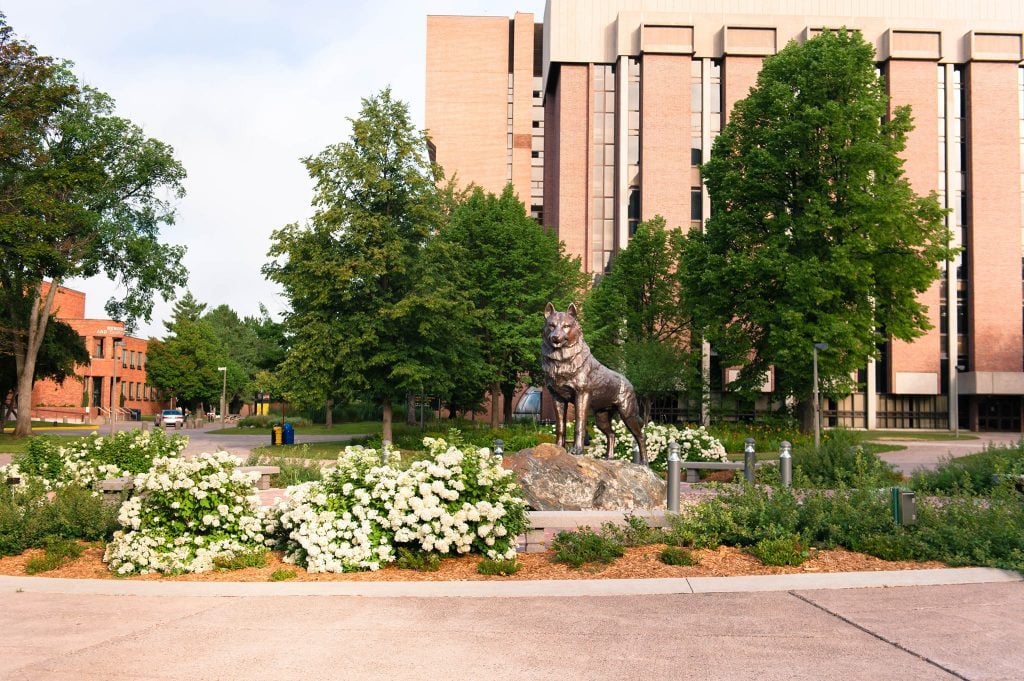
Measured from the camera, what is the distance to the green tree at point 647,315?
42.8 meters

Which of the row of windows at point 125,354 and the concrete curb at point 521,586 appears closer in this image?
the concrete curb at point 521,586

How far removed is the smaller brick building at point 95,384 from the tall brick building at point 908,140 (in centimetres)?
4407

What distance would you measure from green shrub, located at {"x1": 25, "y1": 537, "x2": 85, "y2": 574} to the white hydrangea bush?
0.44 meters

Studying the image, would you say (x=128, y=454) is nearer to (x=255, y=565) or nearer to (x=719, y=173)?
(x=255, y=565)

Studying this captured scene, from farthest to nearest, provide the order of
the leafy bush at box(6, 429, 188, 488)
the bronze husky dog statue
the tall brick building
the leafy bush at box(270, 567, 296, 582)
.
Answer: the tall brick building, the leafy bush at box(6, 429, 188, 488), the bronze husky dog statue, the leafy bush at box(270, 567, 296, 582)

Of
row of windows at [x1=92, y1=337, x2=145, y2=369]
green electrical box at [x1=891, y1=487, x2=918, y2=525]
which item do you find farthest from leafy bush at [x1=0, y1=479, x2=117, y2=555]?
row of windows at [x1=92, y1=337, x2=145, y2=369]

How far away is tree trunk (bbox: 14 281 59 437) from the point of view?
123ft

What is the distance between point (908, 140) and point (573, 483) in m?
55.6

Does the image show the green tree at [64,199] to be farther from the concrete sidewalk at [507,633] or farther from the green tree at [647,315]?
the concrete sidewalk at [507,633]

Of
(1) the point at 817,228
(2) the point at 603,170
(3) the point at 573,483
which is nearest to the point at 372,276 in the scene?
(1) the point at 817,228

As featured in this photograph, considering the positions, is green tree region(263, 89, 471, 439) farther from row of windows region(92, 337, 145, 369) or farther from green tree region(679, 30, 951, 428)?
row of windows region(92, 337, 145, 369)

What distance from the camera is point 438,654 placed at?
5.93 m

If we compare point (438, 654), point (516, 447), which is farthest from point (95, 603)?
point (516, 447)


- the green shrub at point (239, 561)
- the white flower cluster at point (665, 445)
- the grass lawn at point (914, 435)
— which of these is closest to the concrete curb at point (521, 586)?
the green shrub at point (239, 561)
